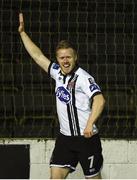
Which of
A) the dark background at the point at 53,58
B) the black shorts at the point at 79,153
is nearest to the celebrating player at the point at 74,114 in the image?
the black shorts at the point at 79,153

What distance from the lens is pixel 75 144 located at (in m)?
5.48

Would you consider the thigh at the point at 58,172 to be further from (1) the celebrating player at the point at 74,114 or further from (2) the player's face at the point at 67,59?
(2) the player's face at the point at 67,59

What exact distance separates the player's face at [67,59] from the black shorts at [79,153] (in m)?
0.68

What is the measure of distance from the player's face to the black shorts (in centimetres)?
68

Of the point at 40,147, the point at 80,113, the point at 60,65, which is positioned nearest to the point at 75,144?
the point at 80,113

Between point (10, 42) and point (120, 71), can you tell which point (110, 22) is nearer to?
point (120, 71)

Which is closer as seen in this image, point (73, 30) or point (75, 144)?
point (75, 144)

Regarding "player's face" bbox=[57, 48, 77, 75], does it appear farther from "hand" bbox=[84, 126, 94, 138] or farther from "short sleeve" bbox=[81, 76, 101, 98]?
"hand" bbox=[84, 126, 94, 138]

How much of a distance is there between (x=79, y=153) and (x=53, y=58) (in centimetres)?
181

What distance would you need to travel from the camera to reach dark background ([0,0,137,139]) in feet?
22.7

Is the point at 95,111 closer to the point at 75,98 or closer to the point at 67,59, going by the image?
the point at 75,98

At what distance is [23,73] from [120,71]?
1.20 metres

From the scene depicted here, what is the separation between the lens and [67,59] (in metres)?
5.35

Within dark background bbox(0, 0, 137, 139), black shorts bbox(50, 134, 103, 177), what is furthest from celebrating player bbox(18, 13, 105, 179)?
dark background bbox(0, 0, 137, 139)
